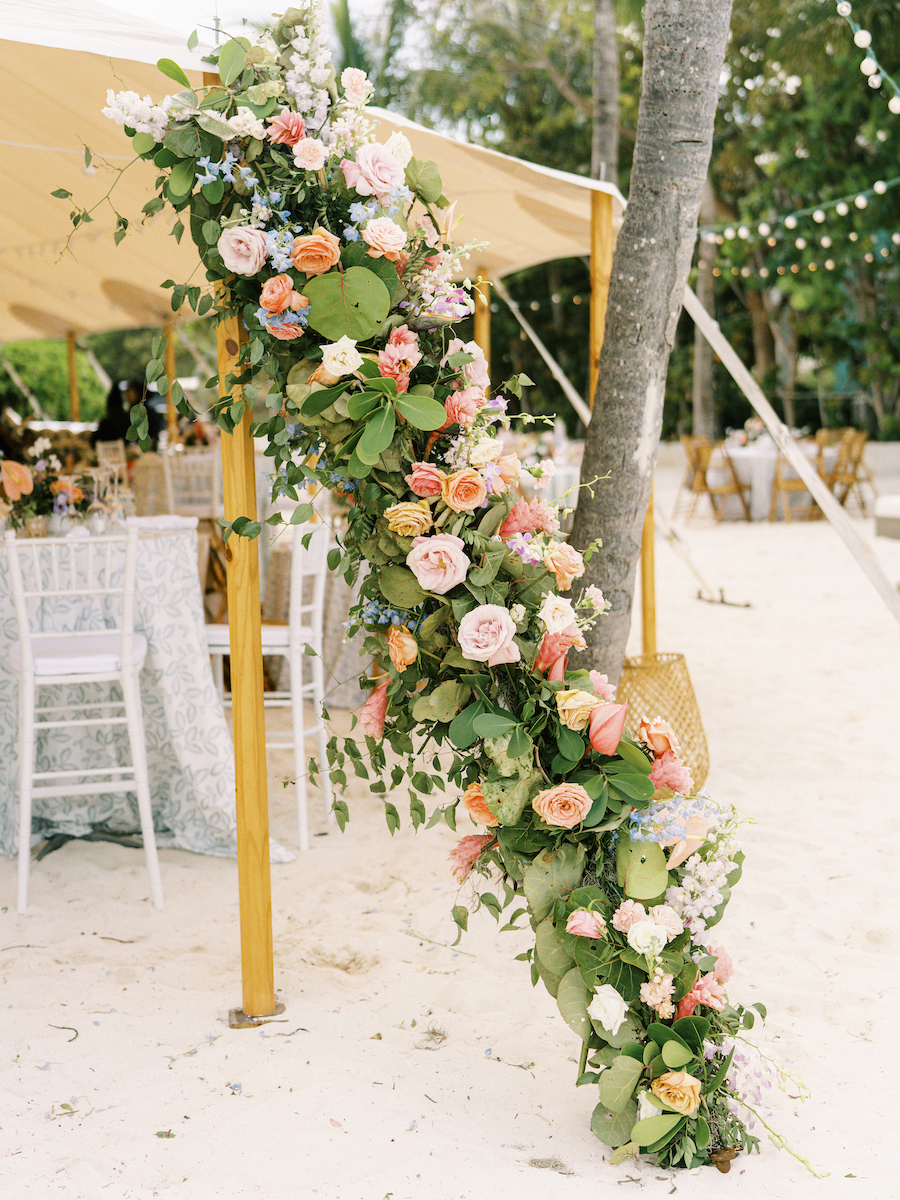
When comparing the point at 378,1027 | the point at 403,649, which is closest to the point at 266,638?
the point at 378,1027

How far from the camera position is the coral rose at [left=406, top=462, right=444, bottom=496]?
6.05 ft

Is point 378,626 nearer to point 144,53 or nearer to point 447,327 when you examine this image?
point 447,327

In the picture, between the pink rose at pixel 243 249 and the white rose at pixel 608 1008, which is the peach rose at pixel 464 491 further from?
the white rose at pixel 608 1008

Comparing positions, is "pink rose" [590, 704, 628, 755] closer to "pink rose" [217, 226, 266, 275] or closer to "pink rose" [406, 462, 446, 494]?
"pink rose" [406, 462, 446, 494]

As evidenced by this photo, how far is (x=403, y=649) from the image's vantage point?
1882 millimetres

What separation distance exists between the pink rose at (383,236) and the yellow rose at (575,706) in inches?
33.2

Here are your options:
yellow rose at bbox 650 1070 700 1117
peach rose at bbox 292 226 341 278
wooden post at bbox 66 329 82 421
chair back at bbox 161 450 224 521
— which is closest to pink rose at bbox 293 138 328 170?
peach rose at bbox 292 226 341 278

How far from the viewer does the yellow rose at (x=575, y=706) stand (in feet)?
5.89

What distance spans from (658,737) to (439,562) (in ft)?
1.74

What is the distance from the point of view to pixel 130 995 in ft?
7.82

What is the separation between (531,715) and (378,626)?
0.36 m

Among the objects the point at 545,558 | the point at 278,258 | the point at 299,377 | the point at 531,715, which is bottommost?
the point at 531,715

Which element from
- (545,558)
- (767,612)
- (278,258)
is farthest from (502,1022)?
(767,612)

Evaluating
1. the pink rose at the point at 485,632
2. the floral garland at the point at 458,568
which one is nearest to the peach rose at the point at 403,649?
the floral garland at the point at 458,568
